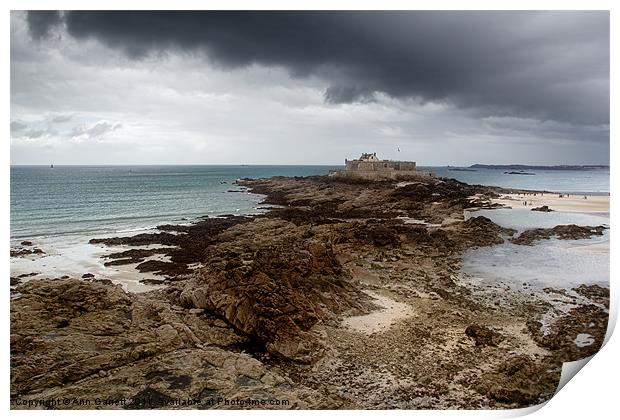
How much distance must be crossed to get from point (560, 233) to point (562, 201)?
2.13 meters

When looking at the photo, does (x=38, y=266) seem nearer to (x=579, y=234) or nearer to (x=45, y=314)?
(x=45, y=314)

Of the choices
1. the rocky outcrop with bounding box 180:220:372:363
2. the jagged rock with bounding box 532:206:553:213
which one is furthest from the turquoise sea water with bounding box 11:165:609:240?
the rocky outcrop with bounding box 180:220:372:363

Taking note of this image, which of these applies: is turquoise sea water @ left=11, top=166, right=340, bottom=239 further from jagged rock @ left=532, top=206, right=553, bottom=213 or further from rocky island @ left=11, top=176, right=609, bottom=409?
jagged rock @ left=532, top=206, right=553, bottom=213

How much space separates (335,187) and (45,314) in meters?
8.32

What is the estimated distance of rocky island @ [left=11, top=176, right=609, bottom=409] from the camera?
4066mm

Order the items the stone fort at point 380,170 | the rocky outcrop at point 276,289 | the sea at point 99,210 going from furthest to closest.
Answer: the stone fort at point 380,170, the sea at point 99,210, the rocky outcrop at point 276,289

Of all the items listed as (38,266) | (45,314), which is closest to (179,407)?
(45,314)

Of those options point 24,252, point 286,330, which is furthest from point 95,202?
point 286,330

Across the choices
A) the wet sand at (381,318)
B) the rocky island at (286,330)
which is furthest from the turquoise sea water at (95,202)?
the wet sand at (381,318)

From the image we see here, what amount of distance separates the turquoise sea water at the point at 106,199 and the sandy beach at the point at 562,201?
0.20 m

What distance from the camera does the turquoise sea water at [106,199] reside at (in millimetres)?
5371

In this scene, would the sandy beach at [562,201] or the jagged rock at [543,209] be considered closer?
the sandy beach at [562,201]

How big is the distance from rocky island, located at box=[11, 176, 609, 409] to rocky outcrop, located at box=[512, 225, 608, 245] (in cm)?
4

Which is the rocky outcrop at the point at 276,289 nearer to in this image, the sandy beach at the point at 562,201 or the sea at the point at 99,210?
the sea at the point at 99,210
